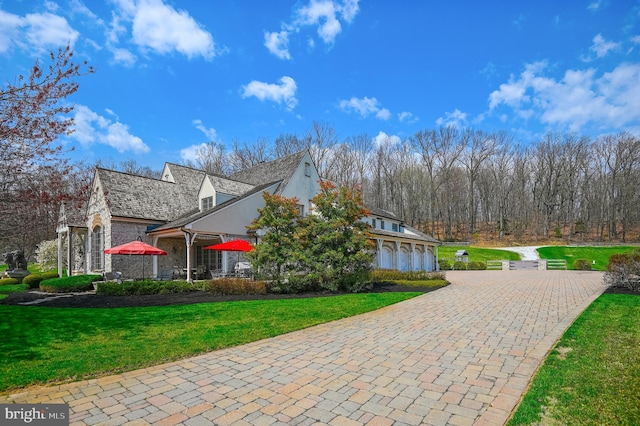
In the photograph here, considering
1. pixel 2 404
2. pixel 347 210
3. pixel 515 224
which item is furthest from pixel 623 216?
pixel 2 404

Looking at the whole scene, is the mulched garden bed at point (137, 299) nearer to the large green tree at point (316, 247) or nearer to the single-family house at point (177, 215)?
the large green tree at point (316, 247)

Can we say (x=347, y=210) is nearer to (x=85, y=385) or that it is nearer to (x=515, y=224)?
(x=85, y=385)

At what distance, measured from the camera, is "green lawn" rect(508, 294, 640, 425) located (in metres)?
3.43

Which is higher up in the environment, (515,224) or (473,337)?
(515,224)

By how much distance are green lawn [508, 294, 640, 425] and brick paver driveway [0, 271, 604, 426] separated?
227 millimetres

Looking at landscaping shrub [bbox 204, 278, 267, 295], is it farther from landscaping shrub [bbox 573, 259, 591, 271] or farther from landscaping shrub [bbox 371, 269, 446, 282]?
landscaping shrub [bbox 573, 259, 591, 271]

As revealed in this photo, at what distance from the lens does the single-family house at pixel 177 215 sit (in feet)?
60.2

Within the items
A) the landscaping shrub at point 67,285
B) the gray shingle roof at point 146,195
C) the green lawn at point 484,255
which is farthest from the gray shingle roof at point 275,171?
the green lawn at point 484,255

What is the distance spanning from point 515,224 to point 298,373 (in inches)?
2269

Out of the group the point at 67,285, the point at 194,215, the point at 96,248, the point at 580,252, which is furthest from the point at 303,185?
the point at 580,252

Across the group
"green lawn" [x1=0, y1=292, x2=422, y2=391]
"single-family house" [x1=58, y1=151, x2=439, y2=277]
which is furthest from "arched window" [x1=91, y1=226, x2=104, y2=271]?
"green lawn" [x1=0, y1=292, x2=422, y2=391]

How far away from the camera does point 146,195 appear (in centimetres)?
2094

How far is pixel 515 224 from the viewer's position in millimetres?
53000

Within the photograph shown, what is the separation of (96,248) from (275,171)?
40.2 feet
